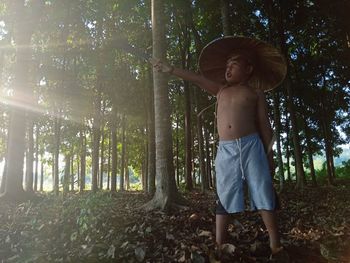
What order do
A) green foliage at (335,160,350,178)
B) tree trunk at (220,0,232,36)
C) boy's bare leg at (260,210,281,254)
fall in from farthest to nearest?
green foliage at (335,160,350,178)
tree trunk at (220,0,232,36)
boy's bare leg at (260,210,281,254)

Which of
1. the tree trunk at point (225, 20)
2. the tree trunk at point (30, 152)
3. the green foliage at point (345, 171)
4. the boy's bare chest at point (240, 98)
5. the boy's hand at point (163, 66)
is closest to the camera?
the boy's bare chest at point (240, 98)

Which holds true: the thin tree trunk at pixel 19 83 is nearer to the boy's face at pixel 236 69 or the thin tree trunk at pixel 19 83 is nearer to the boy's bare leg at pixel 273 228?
the boy's face at pixel 236 69

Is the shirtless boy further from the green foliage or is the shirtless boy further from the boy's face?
the green foliage

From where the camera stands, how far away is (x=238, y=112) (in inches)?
152

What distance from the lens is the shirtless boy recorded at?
3.67 meters

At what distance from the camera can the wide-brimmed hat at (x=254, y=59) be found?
155 inches

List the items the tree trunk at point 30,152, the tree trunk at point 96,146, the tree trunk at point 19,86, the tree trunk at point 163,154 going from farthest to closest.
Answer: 1. the tree trunk at point 96,146
2. the tree trunk at point 30,152
3. the tree trunk at point 19,86
4. the tree trunk at point 163,154

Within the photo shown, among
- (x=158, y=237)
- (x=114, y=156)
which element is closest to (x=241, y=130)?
(x=158, y=237)

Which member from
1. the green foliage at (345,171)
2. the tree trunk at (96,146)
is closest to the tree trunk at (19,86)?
the tree trunk at (96,146)

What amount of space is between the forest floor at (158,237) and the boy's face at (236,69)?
5.79ft

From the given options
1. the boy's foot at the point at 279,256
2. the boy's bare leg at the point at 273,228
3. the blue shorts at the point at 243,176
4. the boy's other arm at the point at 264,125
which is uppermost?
the boy's other arm at the point at 264,125

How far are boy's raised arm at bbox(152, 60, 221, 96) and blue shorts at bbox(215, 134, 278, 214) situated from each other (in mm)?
677

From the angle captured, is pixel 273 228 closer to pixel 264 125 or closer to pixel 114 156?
pixel 264 125

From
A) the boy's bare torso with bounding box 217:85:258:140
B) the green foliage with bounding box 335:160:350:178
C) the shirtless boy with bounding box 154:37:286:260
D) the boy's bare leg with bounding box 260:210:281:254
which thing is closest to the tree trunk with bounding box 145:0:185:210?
the shirtless boy with bounding box 154:37:286:260
